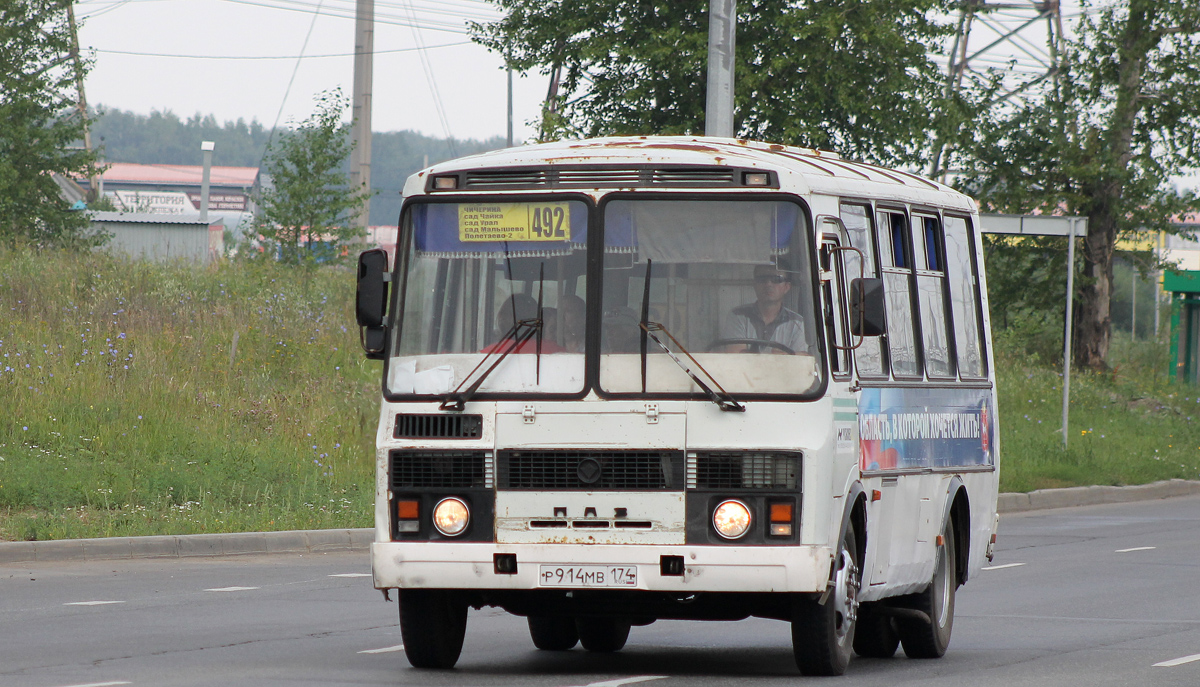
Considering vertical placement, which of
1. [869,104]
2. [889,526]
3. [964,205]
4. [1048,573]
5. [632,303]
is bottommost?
[1048,573]

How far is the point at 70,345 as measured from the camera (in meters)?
20.5

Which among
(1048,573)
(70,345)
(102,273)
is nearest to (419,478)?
(1048,573)

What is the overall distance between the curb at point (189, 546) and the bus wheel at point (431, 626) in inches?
274

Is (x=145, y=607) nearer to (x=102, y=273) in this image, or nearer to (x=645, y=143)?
(x=645, y=143)

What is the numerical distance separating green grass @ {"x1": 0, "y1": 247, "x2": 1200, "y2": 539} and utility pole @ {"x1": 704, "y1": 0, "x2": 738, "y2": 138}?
5317 millimetres

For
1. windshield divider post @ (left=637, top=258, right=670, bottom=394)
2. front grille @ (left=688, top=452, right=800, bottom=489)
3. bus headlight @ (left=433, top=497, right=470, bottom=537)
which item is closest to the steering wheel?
windshield divider post @ (left=637, top=258, right=670, bottom=394)

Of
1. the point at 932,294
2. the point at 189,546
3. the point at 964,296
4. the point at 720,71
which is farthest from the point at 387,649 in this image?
the point at 720,71

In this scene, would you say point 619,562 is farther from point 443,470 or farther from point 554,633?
point 554,633

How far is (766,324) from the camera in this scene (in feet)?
26.7

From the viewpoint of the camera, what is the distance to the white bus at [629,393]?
7887mm

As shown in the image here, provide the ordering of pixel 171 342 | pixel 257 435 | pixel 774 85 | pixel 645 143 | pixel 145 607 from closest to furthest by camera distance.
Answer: pixel 645 143 → pixel 145 607 → pixel 257 435 → pixel 171 342 → pixel 774 85

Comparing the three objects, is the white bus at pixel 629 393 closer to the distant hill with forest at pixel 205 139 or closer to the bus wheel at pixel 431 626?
the bus wheel at pixel 431 626

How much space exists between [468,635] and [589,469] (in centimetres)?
308

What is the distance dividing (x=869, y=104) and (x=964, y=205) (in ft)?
68.0
